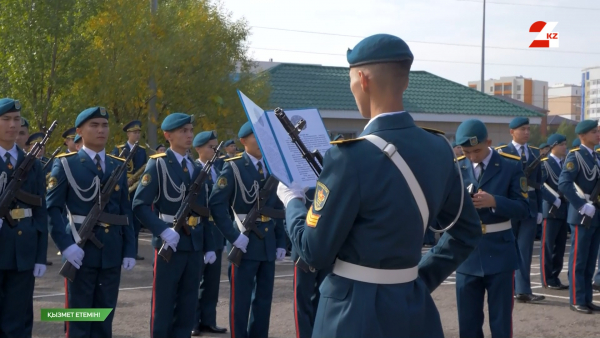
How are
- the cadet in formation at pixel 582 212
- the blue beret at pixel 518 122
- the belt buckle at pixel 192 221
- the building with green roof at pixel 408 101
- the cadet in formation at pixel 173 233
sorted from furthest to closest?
1. the building with green roof at pixel 408 101
2. the blue beret at pixel 518 122
3. the cadet in formation at pixel 582 212
4. the belt buckle at pixel 192 221
5. the cadet in formation at pixel 173 233

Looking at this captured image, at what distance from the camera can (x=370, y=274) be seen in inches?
122

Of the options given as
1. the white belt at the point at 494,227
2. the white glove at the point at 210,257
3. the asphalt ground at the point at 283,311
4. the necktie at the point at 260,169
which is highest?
the necktie at the point at 260,169

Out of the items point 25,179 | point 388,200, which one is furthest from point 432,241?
point 388,200

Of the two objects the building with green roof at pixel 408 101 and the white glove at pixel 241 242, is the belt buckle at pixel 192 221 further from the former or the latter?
A: the building with green roof at pixel 408 101

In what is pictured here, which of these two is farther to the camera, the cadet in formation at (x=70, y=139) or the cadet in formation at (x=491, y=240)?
the cadet in formation at (x=70, y=139)

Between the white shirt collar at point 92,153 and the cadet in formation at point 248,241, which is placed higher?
the white shirt collar at point 92,153

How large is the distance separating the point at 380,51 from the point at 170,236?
4006 millimetres

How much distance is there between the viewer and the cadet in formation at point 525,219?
9.95m

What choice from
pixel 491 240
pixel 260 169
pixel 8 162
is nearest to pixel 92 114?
pixel 8 162

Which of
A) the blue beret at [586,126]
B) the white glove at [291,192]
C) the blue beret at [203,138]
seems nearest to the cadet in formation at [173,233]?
the blue beret at [203,138]

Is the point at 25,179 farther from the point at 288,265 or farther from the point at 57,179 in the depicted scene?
the point at 288,265

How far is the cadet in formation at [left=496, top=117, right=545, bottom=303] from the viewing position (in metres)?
9.95

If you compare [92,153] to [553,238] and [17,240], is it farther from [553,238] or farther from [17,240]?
[553,238]

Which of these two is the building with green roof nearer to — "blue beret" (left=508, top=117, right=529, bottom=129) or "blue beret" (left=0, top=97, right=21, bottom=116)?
"blue beret" (left=508, top=117, right=529, bottom=129)
